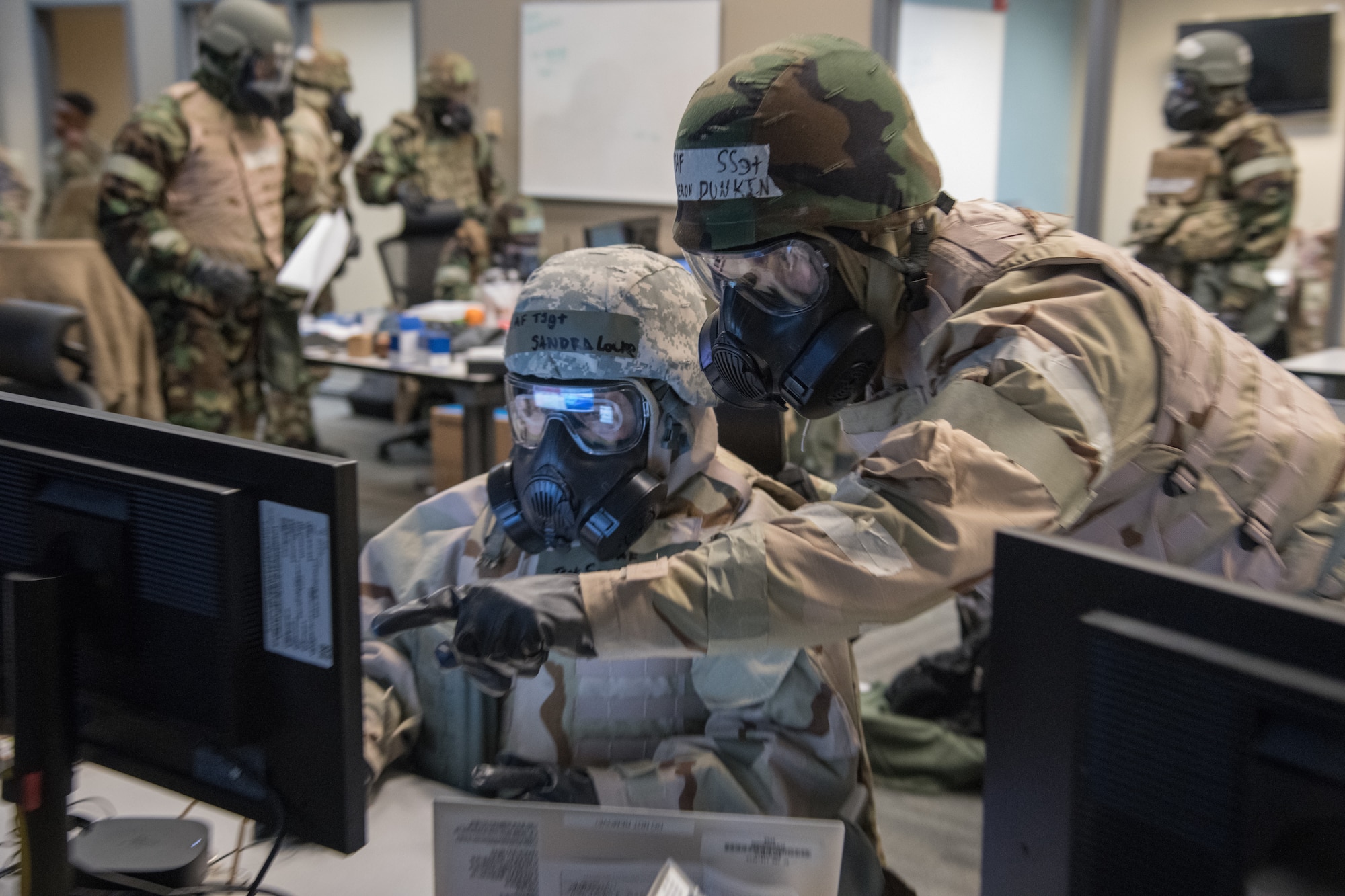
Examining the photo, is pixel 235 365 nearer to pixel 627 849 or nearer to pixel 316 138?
pixel 316 138

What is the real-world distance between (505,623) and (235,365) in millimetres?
3950

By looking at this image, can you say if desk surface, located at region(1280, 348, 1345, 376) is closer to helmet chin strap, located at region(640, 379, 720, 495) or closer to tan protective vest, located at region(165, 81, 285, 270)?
helmet chin strap, located at region(640, 379, 720, 495)

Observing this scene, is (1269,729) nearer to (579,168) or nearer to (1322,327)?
(1322,327)

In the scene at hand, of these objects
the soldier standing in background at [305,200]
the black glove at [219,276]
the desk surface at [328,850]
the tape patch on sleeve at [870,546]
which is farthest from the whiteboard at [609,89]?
the tape patch on sleeve at [870,546]

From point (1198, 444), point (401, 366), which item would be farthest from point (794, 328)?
point (401, 366)

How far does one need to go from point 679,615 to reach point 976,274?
0.50m

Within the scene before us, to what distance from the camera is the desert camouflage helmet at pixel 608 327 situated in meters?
1.43

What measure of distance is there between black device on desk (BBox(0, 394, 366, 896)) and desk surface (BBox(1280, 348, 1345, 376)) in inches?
91.2

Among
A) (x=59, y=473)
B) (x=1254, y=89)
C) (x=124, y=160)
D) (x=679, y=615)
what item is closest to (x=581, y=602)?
(x=679, y=615)

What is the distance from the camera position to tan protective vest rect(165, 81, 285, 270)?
13.5 ft

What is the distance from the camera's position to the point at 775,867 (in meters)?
0.92

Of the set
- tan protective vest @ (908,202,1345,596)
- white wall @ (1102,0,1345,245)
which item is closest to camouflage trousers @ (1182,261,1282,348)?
white wall @ (1102,0,1345,245)

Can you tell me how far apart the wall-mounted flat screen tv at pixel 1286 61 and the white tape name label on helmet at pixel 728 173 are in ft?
16.0

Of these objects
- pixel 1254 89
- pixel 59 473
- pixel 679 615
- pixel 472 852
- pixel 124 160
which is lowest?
pixel 472 852
